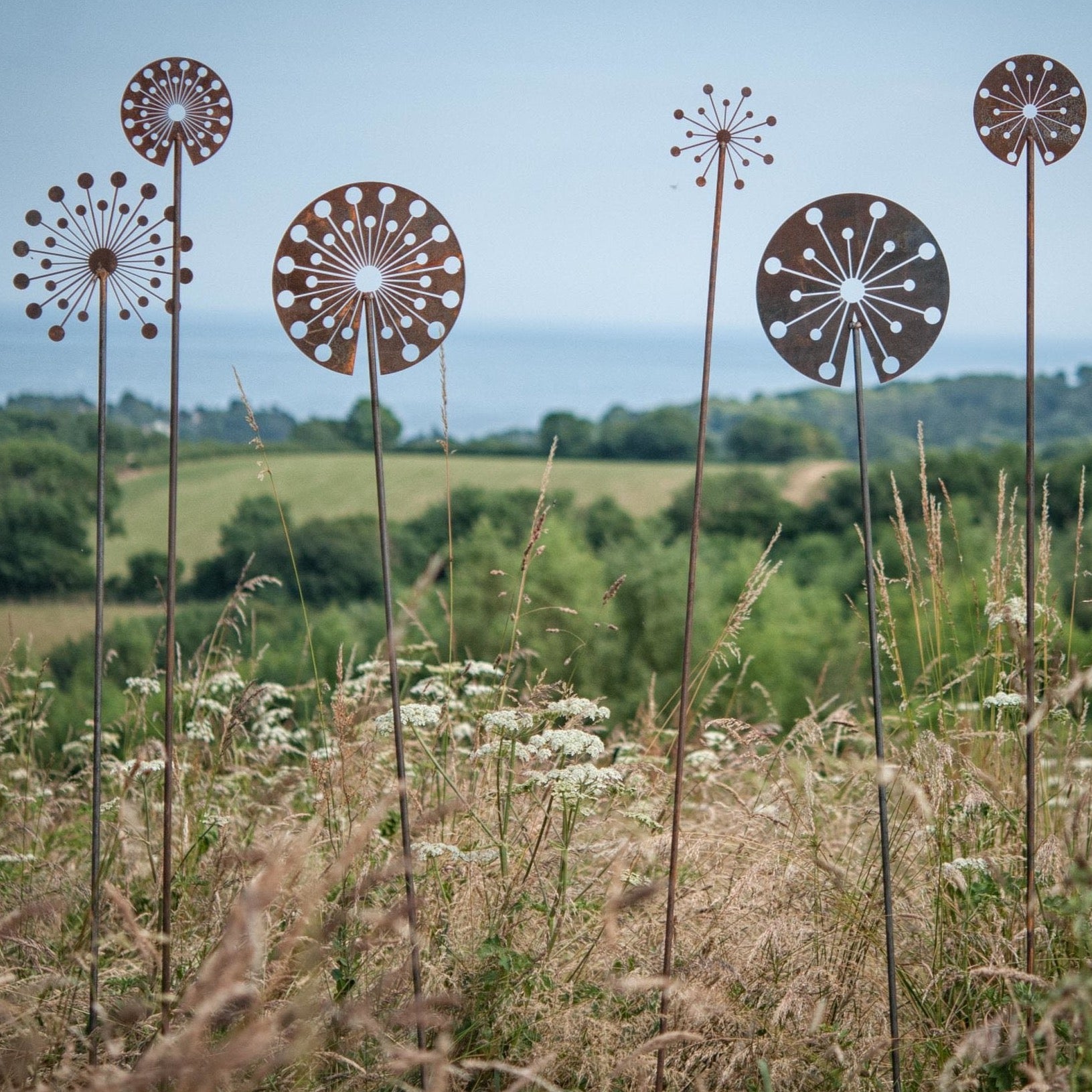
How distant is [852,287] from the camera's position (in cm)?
165

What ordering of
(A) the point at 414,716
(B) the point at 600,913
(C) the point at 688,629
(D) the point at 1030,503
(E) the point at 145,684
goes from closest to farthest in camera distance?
(C) the point at 688,629
(D) the point at 1030,503
(A) the point at 414,716
(B) the point at 600,913
(E) the point at 145,684

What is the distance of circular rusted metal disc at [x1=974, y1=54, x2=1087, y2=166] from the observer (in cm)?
169

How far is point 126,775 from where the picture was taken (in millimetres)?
2152

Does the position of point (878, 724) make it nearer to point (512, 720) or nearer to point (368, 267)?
point (512, 720)

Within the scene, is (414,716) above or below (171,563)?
below

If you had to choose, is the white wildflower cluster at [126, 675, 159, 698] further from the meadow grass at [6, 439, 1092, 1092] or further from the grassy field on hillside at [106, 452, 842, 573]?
the grassy field on hillside at [106, 452, 842, 573]

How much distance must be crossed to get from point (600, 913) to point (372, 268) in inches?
44.8

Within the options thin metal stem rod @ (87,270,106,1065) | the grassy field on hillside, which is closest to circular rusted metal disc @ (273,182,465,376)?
thin metal stem rod @ (87,270,106,1065)

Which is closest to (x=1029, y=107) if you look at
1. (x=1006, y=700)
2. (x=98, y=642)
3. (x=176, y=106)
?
(x=1006, y=700)

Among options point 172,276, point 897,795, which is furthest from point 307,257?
point 897,795

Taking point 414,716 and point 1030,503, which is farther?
point 414,716

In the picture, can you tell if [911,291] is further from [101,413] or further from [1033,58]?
[101,413]

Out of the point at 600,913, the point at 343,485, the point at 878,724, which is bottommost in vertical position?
the point at 600,913

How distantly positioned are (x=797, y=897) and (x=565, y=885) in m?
0.43
